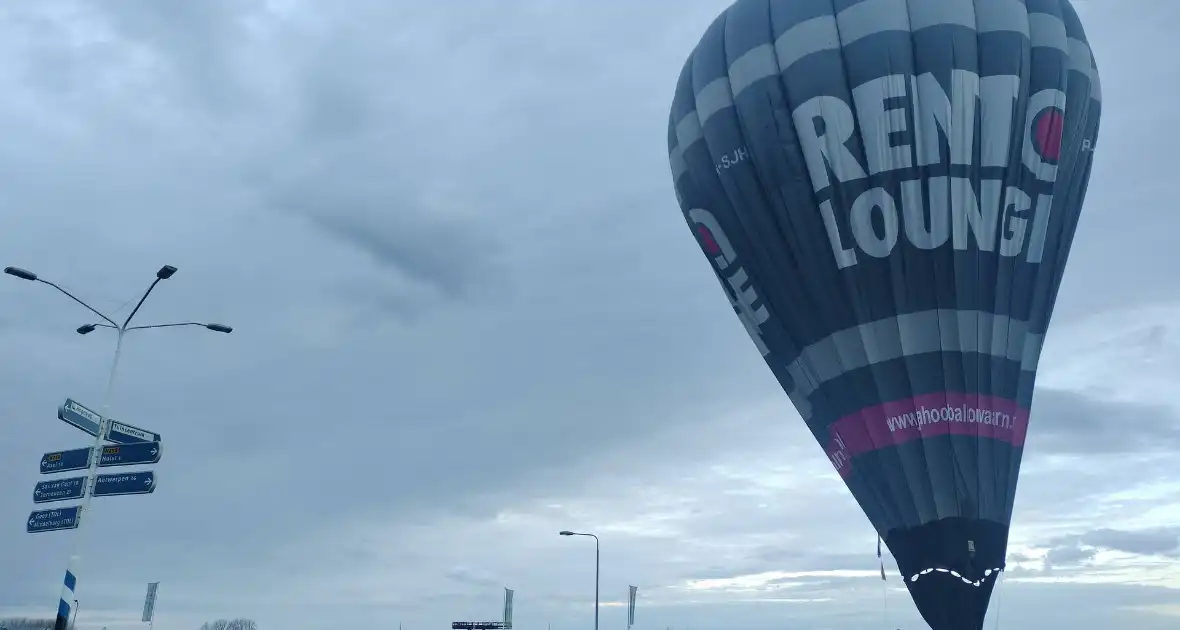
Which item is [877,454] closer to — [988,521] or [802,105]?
[988,521]

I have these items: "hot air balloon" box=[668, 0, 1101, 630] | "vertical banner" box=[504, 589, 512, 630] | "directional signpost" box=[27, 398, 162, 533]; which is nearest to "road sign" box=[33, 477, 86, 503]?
"directional signpost" box=[27, 398, 162, 533]

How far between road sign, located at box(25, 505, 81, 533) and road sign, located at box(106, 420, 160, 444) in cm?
181

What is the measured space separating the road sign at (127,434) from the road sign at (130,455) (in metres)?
0.22

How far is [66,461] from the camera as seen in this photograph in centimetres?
2319

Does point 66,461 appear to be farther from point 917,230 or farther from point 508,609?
point 508,609

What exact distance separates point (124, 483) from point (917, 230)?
23.2 meters

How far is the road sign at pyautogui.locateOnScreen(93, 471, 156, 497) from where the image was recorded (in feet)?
75.9

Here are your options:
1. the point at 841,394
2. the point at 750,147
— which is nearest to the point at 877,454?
the point at 841,394

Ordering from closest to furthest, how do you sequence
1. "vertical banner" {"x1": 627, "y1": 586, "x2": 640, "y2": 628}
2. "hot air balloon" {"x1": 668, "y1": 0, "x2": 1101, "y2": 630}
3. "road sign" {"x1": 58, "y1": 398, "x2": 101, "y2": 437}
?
"road sign" {"x1": 58, "y1": 398, "x2": 101, "y2": 437}
"hot air balloon" {"x1": 668, "y1": 0, "x2": 1101, "y2": 630}
"vertical banner" {"x1": 627, "y1": 586, "x2": 640, "y2": 628}

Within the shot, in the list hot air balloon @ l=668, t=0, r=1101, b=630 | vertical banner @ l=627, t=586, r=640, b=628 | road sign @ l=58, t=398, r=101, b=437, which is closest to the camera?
road sign @ l=58, t=398, r=101, b=437

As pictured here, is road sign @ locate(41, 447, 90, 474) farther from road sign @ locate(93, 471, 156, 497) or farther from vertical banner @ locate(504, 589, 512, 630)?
vertical banner @ locate(504, 589, 512, 630)

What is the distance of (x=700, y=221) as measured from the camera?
113ft

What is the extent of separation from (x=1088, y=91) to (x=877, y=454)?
15.0 meters

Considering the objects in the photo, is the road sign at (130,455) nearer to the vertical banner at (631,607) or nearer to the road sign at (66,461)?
the road sign at (66,461)
